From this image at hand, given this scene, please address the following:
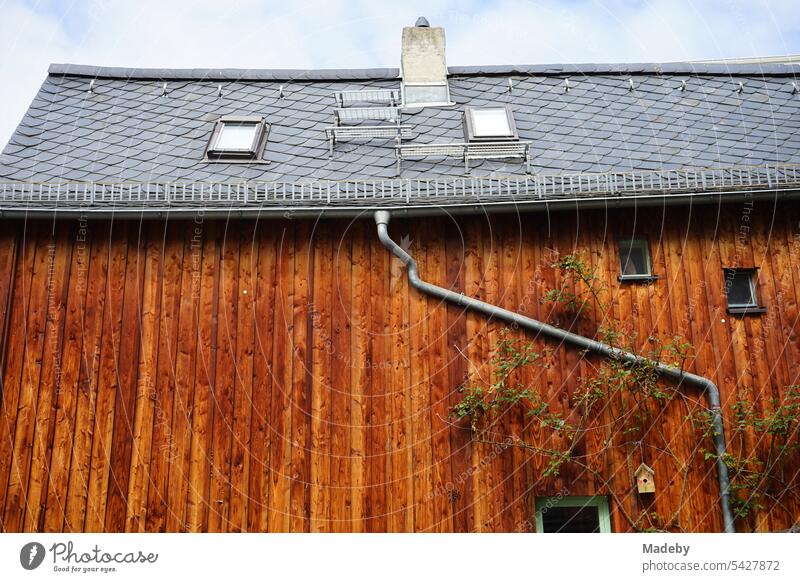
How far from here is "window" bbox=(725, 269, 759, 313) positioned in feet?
25.3

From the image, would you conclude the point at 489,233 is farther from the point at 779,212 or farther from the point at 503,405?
the point at 779,212

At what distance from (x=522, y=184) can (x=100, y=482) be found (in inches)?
198

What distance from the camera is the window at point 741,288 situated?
7725 millimetres

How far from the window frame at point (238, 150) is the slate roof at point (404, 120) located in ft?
0.37

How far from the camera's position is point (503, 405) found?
24.2 feet

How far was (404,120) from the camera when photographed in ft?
30.0

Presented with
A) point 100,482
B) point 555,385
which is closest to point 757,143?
point 555,385

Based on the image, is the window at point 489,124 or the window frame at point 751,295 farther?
the window at point 489,124

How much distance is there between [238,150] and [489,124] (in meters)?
2.95

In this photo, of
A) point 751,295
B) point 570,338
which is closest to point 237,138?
point 570,338

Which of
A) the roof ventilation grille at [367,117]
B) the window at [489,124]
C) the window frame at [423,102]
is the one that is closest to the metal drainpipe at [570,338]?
the roof ventilation grille at [367,117]

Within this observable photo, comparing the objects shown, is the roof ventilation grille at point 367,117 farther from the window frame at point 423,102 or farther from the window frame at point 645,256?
the window frame at point 645,256

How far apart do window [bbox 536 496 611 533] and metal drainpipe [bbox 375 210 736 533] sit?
3.75 ft

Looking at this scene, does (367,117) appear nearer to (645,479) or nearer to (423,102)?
(423,102)
